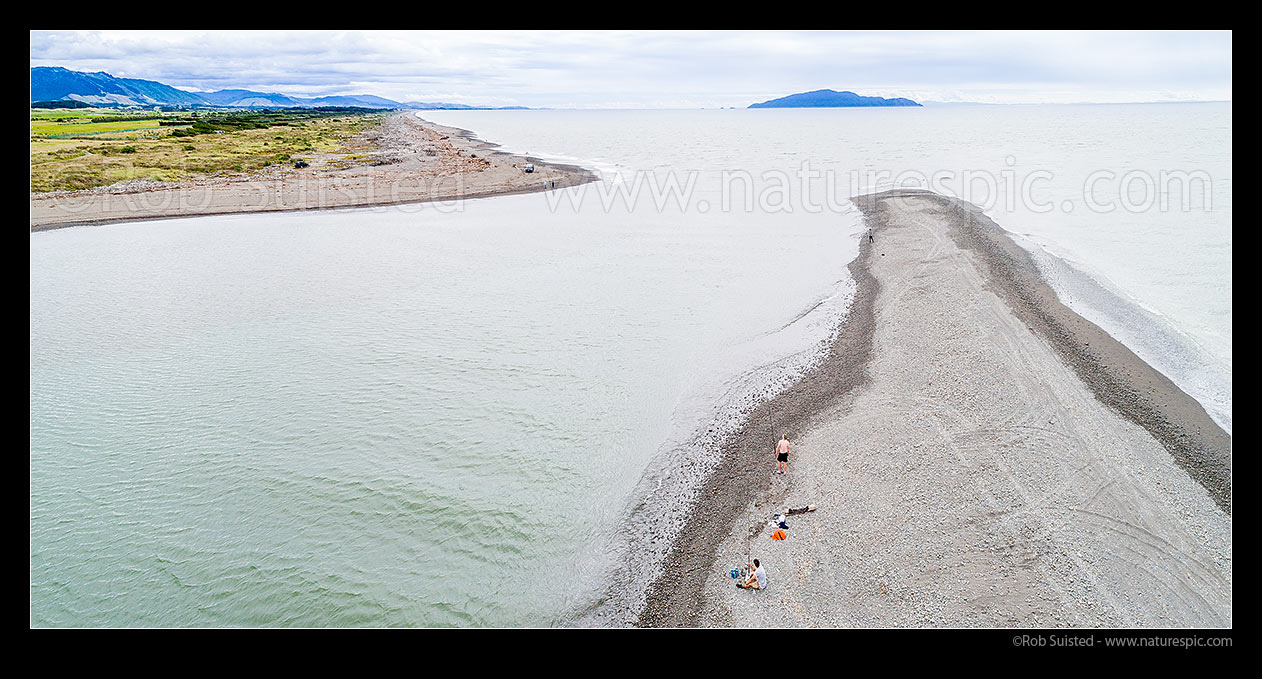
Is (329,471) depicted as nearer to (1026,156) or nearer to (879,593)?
(879,593)

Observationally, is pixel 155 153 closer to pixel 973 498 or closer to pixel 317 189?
pixel 317 189

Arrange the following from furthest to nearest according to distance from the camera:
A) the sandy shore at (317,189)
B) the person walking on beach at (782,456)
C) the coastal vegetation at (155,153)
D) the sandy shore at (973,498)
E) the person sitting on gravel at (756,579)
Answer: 1. the coastal vegetation at (155,153)
2. the sandy shore at (317,189)
3. the person walking on beach at (782,456)
4. the person sitting on gravel at (756,579)
5. the sandy shore at (973,498)

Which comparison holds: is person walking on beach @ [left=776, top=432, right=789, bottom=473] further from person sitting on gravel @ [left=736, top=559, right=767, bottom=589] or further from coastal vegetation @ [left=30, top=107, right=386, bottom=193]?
coastal vegetation @ [left=30, top=107, right=386, bottom=193]

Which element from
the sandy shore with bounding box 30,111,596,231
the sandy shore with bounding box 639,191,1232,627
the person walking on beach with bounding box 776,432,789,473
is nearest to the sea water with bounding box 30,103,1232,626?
the sandy shore with bounding box 639,191,1232,627

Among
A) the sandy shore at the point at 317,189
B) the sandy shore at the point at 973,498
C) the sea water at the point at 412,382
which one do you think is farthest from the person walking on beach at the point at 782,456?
the sandy shore at the point at 317,189

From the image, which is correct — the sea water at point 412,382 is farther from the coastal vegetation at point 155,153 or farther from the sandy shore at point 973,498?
the coastal vegetation at point 155,153
